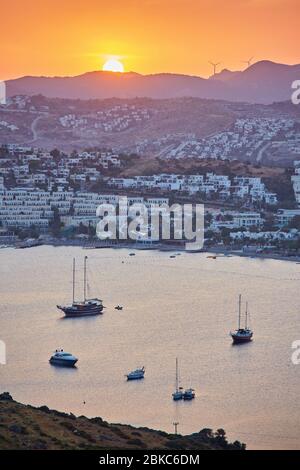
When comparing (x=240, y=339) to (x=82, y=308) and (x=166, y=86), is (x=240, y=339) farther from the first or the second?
(x=166, y=86)

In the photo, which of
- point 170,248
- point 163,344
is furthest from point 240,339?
point 170,248

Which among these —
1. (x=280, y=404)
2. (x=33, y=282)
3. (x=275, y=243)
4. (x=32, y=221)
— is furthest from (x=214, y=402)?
(x=32, y=221)

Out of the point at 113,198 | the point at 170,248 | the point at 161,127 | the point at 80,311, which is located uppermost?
the point at 161,127

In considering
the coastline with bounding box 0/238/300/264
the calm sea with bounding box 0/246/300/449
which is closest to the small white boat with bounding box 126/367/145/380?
the calm sea with bounding box 0/246/300/449

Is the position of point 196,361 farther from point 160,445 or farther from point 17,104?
point 17,104

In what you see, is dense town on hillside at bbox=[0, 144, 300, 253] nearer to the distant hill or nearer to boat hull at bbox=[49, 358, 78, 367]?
boat hull at bbox=[49, 358, 78, 367]

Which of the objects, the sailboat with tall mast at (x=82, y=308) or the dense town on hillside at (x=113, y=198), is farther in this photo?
the dense town on hillside at (x=113, y=198)

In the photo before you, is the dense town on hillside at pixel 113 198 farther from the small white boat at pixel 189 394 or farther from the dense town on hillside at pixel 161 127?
the small white boat at pixel 189 394

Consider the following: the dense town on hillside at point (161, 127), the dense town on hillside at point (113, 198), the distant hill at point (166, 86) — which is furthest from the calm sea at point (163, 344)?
the distant hill at point (166, 86)
